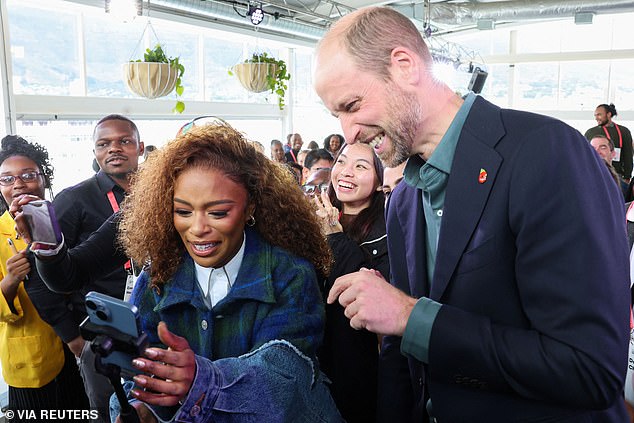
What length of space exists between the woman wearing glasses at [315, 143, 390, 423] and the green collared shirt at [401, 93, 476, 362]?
60cm

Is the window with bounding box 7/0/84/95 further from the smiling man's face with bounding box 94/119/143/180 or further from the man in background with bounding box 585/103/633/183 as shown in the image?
the man in background with bounding box 585/103/633/183

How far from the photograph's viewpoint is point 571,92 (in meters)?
13.1

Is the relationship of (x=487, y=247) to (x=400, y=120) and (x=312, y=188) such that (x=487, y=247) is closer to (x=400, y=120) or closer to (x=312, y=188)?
(x=400, y=120)

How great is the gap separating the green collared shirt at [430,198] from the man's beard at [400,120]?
0.06 metres

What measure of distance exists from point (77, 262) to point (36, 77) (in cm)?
567

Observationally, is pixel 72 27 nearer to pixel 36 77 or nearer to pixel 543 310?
pixel 36 77

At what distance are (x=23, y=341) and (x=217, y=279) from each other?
4.94 ft

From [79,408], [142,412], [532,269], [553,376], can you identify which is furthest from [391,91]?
[79,408]

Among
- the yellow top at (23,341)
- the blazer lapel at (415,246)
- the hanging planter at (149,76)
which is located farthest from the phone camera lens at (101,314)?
the hanging planter at (149,76)

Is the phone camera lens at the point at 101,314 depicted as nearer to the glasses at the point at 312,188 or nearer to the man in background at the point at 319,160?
the glasses at the point at 312,188

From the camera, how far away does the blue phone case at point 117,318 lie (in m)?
0.94

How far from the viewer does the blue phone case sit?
0.94m

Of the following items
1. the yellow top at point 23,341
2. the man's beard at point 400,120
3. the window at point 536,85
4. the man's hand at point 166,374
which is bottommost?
the yellow top at point 23,341

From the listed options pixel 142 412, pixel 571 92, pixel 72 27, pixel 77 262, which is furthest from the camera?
pixel 571 92
